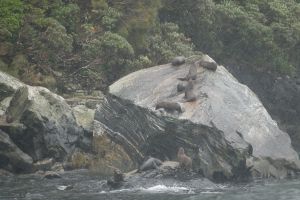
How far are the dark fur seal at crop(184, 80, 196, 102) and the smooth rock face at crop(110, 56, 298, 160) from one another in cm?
23

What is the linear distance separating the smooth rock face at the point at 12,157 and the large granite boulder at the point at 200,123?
4471mm

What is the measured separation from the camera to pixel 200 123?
2766 centimetres

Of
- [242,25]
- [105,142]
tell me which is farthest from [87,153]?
[242,25]

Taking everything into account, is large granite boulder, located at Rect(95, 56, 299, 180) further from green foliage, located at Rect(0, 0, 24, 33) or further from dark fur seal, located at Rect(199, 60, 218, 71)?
green foliage, located at Rect(0, 0, 24, 33)

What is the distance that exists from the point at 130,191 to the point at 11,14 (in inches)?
559

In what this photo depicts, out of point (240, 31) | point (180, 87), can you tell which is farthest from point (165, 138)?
point (240, 31)

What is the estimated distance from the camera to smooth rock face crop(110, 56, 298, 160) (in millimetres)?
28391

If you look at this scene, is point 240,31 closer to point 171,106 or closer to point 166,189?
point 171,106

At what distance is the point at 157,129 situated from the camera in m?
28.5

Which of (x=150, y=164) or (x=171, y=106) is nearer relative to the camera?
(x=150, y=164)

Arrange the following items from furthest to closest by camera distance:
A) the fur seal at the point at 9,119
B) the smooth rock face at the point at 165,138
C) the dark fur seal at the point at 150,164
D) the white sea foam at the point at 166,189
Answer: the fur seal at the point at 9,119 < the smooth rock face at the point at 165,138 < the dark fur seal at the point at 150,164 < the white sea foam at the point at 166,189

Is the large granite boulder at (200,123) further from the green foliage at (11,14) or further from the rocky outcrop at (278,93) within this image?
the rocky outcrop at (278,93)

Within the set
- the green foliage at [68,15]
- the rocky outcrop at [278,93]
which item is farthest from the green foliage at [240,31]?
the green foliage at [68,15]

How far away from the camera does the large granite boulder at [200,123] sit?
2791 centimetres
